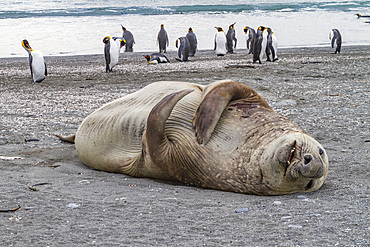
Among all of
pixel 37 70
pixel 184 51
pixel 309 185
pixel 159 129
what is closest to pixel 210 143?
pixel 159 129

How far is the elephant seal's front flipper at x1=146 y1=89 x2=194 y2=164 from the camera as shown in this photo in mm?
3805

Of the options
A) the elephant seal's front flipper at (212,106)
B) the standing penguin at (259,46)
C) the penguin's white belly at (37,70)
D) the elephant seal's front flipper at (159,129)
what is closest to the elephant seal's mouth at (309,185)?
the elephant seal's front flipper at (212,106)

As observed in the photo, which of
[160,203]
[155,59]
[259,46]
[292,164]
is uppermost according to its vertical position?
[292,164]

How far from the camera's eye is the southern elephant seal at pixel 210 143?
3.36 metres

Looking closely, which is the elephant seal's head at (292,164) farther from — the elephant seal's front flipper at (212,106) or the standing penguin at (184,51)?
the standing penguin at (184,51)

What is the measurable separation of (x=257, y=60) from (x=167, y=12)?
37.4 metres

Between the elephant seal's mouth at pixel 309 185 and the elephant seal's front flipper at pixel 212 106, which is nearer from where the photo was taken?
the elephant seal's mouth at pixel 309 185

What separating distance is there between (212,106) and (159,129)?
0.48 meters

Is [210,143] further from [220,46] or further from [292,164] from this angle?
[220,46]

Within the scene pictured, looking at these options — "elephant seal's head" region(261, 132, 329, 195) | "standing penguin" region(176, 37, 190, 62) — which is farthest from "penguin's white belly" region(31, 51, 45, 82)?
"elephant seal's head" region(261, 132, 329, 195)

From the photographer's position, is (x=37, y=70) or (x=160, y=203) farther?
(x=37, y=70)

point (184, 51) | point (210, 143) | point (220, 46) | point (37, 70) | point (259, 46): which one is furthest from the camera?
point (220, 46)

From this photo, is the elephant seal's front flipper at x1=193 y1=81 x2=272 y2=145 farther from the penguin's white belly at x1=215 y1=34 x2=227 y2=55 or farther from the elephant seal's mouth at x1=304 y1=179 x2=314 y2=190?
the penguin's white belly at x1=215 y1=34 x2=227 y2=55

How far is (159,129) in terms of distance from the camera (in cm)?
382
